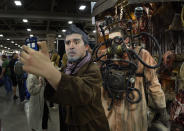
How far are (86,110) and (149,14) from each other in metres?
2.91

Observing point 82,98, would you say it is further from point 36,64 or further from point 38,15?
point 38,15

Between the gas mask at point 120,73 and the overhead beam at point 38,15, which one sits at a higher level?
the overhead beam at point 38,15

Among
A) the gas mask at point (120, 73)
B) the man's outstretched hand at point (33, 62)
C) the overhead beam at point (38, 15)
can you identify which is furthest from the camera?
the overhead beam at point (38, 15)

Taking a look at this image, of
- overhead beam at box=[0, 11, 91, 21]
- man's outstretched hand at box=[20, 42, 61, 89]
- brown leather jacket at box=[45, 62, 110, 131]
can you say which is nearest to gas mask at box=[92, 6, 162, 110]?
brown leather jacket at box=[45, 62, 110, 131]

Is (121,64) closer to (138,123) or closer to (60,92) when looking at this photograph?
(138,123)

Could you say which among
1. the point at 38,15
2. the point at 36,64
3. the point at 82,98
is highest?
the point at 38,15

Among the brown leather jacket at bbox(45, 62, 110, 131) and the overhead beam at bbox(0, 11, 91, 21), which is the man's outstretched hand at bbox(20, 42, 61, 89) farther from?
the overhead beam at bbox(0, 11, 91, 21)

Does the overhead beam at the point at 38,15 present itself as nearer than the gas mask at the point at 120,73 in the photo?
No

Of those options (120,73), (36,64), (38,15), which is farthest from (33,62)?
(38,15)

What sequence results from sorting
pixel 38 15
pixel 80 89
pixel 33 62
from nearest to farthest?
pixel 33 62 < pixel 80 89 < pixel 38 15

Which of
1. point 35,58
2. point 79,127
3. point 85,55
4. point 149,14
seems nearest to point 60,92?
point 35,58

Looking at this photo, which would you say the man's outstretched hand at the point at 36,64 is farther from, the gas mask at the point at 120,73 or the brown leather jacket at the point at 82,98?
the gas mask at the point at 120,73

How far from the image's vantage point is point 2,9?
9070 millimetres

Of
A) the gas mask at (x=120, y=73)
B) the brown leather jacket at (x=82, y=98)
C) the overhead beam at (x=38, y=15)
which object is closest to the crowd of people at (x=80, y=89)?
the brown leather jacket at (x=82, y=98)
